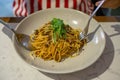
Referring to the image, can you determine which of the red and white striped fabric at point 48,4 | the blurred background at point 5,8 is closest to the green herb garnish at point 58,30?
the red and white striped fabric at point 48,4

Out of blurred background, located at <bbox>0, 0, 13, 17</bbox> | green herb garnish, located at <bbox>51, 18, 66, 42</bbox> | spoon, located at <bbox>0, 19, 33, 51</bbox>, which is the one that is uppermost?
green herb garnish, located at <bbox>51, 18, 66, 42</bbox>

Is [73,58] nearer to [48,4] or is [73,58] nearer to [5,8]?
[48,4]

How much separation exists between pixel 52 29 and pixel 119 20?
0.31 meters

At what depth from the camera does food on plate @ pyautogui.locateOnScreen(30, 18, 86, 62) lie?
74cm

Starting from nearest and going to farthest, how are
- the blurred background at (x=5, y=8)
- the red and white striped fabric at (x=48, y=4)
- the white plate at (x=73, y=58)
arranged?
the white plate at (x=73, y=58)
the red and white striped fabric at (x=48, y=4)
the blurred background at (x=5, y=8)

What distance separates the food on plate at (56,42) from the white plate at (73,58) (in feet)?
0.07

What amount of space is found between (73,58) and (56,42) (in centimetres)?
8

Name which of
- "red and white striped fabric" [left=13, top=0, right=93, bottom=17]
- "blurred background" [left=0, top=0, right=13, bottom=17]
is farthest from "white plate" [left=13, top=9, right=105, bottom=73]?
"blurred background" [left=0, top=0, right=13, bottom=17]

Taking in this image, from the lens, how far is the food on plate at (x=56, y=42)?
2.43ft

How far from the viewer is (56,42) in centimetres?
77

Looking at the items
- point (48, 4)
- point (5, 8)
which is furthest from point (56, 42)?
point (5, 8)

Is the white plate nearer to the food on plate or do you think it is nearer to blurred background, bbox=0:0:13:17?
the food on plate

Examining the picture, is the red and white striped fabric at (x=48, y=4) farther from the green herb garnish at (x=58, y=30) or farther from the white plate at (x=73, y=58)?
the green herb garnish at (x=58, y=30)

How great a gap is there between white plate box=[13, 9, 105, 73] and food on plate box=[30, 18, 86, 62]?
21 mm
